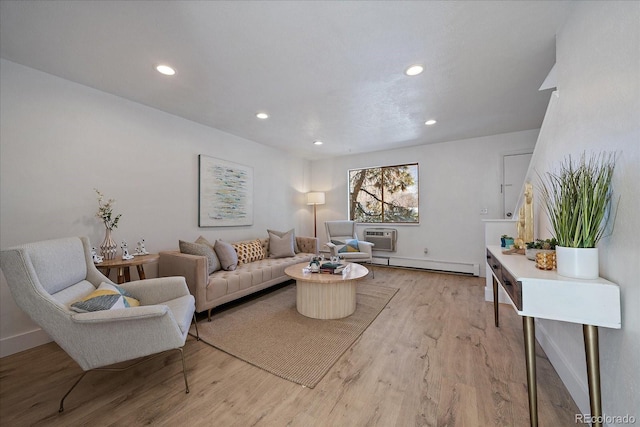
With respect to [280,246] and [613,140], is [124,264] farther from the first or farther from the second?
[613,140]

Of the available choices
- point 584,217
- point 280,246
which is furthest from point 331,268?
point 584,217

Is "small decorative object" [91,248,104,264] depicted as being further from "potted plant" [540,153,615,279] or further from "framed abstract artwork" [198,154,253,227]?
"potted plant" [540,153,615,279]

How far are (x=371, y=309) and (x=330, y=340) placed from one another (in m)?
0.83

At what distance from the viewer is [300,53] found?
1924mm

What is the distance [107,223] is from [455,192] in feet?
16.7

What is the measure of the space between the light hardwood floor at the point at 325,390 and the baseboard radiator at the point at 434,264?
2.19 metres

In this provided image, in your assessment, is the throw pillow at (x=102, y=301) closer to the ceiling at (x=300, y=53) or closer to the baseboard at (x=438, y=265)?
the ceiling at (x=300, y=53)

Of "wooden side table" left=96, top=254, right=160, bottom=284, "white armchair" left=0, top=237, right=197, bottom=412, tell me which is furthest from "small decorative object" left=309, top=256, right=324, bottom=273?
"wooden side table" left=96, top=254, right=160, bottom=284

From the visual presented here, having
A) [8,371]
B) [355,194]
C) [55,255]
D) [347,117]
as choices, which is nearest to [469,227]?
[355,194]

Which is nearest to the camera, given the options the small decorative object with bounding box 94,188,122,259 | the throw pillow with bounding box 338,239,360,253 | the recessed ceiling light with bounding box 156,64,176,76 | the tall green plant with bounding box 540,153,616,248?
the tall green plant with bounding box 540,153,616,248

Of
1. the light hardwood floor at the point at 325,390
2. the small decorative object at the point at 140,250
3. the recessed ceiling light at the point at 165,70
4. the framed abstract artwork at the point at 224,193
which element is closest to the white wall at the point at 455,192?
the light hardwood floor at the point at 325,390

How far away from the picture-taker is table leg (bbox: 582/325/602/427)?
3.44 ft

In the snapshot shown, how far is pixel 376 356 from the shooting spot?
6.23ft

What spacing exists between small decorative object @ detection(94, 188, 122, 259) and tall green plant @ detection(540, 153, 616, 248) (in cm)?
354
